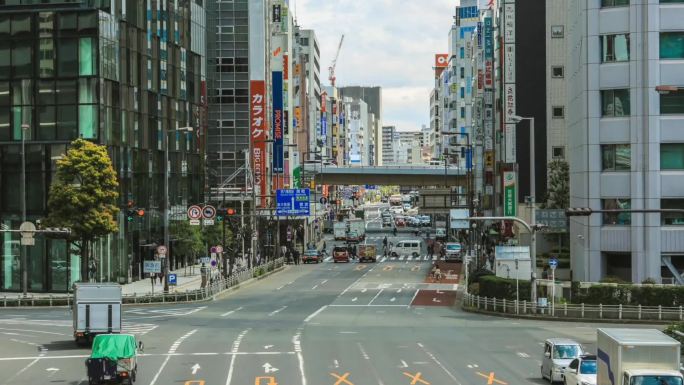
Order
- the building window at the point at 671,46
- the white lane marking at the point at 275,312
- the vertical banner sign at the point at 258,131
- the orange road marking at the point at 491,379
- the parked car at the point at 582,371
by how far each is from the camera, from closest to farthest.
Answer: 1. the parked car at the point at 582,371
2. the orange road marking at the point at 491,379
3. the building window at the point at 671,46
4. the white lane marking at the point at 275,312
5. the vertical banner sign at the point at 258,131

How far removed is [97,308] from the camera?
42219 millimetres

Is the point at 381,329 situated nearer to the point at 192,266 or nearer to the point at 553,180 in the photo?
the point at 553,180

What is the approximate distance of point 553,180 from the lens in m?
91.2

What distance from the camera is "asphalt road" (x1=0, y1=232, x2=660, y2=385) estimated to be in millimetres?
35312

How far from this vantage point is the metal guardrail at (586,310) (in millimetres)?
52406

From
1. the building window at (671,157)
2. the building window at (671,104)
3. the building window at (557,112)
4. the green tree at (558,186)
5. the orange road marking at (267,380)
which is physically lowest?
the orange road marking at (267,380)

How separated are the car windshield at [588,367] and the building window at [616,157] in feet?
102

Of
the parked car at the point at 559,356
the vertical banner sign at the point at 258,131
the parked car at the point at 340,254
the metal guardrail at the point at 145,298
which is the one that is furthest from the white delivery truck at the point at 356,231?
the parked car at the point at 559,356

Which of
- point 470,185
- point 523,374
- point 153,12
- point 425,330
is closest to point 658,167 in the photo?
point 425,330

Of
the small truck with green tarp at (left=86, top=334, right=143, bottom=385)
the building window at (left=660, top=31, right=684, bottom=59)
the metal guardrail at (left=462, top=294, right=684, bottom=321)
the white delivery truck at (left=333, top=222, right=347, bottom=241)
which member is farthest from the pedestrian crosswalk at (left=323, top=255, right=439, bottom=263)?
the small truck with green tarp at (left=86, top=334, right=143, bottom=385)

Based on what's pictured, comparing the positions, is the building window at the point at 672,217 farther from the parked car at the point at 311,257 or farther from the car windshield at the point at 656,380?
the parked car at the point at 311,257

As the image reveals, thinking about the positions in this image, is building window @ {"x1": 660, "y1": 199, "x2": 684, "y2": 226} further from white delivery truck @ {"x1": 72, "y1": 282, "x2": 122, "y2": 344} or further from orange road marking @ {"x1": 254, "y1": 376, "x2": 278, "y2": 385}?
orange road marking @ {"x1": 254, "y1": 376, "x2": 278, "y2": 385}

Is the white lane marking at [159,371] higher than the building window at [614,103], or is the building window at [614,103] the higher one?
the building window at [614,103]

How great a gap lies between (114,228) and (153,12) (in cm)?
2662
